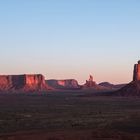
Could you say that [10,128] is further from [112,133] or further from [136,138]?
[136,138]

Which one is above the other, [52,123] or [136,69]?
[136,69]

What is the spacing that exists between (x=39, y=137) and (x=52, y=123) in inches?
475

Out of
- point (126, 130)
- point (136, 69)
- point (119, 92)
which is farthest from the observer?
point (136, 69)

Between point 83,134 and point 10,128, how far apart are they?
8277 millimetres

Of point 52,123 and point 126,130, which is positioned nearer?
point 126,130

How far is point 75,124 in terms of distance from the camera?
41.6 metres

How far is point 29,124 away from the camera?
4250 cm

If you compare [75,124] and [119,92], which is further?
[119,92]

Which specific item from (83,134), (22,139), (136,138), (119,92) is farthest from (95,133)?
(119,92)

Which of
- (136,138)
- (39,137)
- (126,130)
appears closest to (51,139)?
(39,137)

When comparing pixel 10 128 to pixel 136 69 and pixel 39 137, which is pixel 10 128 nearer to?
pixel 39 137

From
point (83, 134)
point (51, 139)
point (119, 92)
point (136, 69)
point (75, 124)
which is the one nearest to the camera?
point (51, 139)

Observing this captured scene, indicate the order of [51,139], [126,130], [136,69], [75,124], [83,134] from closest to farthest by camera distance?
[51,139]
[83,134]
[126,130]
[75,124]
[136,69]

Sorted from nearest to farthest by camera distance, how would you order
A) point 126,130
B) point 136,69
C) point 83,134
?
point 83,134
point 126,130
point 136,69
